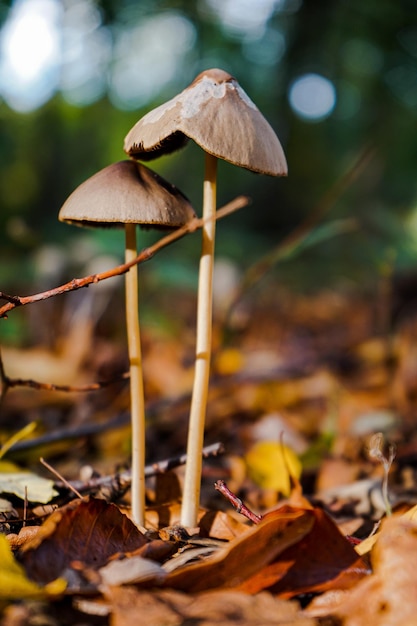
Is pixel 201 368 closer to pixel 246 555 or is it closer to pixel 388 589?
pixel 246 555

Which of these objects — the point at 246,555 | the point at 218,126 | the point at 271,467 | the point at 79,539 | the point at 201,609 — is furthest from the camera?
the point at 271,467

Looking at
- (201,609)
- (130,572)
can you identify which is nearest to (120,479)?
(130,572)

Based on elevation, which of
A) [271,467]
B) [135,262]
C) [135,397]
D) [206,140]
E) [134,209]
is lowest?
[271,467]

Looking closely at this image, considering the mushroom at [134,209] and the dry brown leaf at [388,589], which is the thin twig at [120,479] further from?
the dry brown leaf at [388,589]

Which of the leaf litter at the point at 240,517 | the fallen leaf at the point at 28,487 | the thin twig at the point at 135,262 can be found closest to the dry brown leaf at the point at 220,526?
the leaf litter at the point at 240,517

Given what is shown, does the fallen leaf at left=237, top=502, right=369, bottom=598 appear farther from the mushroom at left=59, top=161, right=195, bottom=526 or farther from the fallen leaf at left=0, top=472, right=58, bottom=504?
the fallen leaf at left=0, top=472, right=58, bottom=504

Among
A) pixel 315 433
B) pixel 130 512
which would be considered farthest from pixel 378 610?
pixel 315 433
